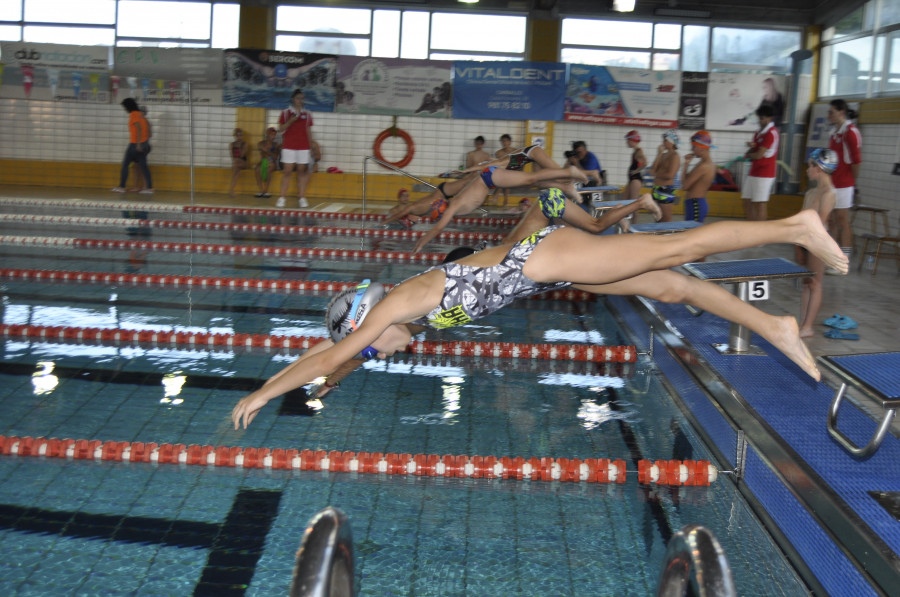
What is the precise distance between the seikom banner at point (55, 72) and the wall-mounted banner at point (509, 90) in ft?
22.5

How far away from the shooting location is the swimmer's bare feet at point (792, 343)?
3.42 m

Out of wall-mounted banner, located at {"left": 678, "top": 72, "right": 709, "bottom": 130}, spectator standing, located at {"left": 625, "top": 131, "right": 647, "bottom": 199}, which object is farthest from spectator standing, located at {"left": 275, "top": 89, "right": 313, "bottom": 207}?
wall-mounted banner, located at {"left": 678, "top": 72, "right": 709, "bottom": 130}

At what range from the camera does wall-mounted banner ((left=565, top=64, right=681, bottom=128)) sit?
1502 cm

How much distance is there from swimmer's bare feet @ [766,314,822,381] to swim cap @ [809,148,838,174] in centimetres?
231

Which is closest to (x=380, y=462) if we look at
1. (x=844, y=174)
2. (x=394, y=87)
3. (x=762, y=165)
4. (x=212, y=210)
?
(x=844, y=174)

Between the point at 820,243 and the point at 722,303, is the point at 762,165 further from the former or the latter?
the point at 820,243

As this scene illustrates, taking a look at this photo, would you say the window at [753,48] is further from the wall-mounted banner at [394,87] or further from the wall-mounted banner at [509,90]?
the wall-mounted banner at [394,87]

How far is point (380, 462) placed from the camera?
362 cm

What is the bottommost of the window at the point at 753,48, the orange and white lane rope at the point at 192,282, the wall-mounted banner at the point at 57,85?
the orange and white lane rope at the point at 192,282

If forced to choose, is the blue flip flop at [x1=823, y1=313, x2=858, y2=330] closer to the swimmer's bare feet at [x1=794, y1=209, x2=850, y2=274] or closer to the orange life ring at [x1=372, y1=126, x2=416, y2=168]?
the swimmer's bare feet at [x1=794, y1=209, x2=850, y2=274]

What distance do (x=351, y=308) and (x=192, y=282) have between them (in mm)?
4383

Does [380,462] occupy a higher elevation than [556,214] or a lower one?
lower

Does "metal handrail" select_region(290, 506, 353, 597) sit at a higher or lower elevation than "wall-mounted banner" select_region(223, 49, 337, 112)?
lower

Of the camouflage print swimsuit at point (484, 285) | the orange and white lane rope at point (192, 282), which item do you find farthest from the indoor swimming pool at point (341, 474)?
the camouflage print swimsuit at point (484, 285)
